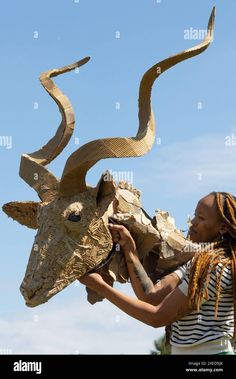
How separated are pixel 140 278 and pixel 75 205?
0.88 m

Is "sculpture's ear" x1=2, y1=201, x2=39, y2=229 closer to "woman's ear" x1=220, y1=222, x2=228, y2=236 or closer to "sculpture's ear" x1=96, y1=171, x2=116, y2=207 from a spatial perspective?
"sculpture's ear" x1=96, y1=171, x2=116, y2=207

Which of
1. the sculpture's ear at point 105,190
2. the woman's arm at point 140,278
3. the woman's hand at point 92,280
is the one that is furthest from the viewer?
the sculpture's ear at point 105,190

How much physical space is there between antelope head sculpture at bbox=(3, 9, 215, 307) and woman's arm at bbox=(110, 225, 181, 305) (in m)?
0.15

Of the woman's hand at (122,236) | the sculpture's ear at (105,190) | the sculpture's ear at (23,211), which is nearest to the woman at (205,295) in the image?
the woman's hand at (122,236)

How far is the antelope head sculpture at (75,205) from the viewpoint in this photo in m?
5.96

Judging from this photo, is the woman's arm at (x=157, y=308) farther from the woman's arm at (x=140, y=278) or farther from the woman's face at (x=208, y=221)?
the woman's face at (x=208, y=221)

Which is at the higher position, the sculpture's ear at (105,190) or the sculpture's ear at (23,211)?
the sculpture's ear at (105,190)

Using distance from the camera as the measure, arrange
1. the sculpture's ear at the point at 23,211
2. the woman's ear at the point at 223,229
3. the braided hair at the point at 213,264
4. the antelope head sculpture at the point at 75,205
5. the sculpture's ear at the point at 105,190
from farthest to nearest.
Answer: the sculpture's ear at the point at 23,211
the sculpture's ear at the point at 105,190
the antelope head sculpture at the point at 75,205
the woman's ear at the point at 223,229
the braided hair at the point at 213,264

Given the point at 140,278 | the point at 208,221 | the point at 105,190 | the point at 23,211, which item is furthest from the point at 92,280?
the point at 23,211

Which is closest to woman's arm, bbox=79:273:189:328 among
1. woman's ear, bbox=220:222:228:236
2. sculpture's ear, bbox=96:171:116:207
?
woman's ear, bbox=220:222:228:236

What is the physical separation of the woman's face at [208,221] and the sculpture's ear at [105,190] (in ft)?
3.13

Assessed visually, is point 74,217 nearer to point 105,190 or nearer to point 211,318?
point 105,190

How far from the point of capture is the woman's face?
214 inches
